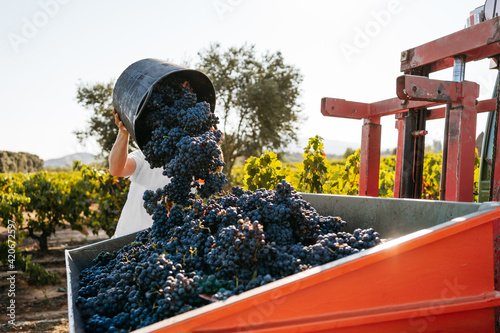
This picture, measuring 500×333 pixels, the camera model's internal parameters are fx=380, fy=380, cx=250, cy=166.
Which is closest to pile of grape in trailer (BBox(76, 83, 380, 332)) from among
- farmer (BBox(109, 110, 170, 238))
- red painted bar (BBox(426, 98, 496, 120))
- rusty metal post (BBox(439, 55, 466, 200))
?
farmer (BBox(109, 110, 170, 238))

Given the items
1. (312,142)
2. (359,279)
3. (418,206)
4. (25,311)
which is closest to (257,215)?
(359,279)

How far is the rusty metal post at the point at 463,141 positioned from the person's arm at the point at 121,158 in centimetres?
193

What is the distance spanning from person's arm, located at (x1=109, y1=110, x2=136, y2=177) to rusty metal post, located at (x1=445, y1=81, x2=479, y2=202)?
6.32 ft

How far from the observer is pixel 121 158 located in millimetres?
2648

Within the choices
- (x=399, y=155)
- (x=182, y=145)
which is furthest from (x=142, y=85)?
(x=399, y=155)

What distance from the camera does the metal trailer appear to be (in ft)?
3.41

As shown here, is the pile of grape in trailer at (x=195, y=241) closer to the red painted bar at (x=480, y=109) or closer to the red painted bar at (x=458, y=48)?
the red painted bar at (x=458, y=48)

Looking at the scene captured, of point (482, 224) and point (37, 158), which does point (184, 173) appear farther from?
point (37, 158)

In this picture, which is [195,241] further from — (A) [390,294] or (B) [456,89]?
(B) [456,89]

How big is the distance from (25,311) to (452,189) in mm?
4536

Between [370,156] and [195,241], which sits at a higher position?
[370,156]

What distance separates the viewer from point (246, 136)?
2042cm

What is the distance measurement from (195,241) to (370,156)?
195 centimetres

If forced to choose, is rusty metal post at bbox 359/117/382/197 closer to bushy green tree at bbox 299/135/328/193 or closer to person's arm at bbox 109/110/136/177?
bushy green tree at bbox 299/135/328/193
